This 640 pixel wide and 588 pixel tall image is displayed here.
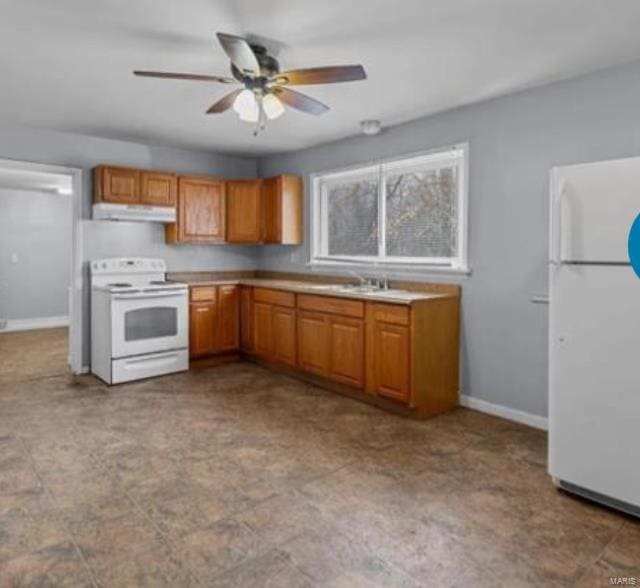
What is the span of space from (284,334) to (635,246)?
3.24 metres

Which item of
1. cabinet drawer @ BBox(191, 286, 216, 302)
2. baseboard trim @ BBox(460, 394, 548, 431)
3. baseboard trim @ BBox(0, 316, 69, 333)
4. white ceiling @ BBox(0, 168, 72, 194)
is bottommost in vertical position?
baseboard trim @ BBox(460, 394, 548, 431)

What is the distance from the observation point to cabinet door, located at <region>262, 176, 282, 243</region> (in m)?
5.41

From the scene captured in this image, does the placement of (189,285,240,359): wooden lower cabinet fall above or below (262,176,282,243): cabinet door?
below

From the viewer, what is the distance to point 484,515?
2301 millimetres

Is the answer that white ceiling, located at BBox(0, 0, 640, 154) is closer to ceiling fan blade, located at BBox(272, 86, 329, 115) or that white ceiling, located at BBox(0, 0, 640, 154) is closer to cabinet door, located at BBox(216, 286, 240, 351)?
ceiling fan blade, located at BBox(272, 86, 329, 115)

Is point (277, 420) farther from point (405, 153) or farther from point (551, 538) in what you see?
point (405, 153)

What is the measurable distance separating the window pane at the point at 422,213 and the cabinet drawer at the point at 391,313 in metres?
0.78

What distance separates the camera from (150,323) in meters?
4.72

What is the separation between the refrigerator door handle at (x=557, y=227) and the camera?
2367 millimetres

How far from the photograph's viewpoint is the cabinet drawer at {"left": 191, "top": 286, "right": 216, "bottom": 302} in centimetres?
514

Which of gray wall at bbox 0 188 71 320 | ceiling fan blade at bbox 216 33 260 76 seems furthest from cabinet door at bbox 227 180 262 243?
gray wall at bbox 0 188 71 320

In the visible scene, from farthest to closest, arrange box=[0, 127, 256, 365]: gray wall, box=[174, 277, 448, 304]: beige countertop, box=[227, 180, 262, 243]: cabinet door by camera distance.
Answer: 1. box=[227, 180, 262, 243]: cabinet door
2. box=[0, 127, 256, 365]: gray wall
3. box=[174, 277, 448, 304]: beige countertop

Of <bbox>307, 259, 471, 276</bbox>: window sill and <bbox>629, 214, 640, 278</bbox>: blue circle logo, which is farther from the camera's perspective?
<bbox>307, 259, 471, 276</bbox>: window sill

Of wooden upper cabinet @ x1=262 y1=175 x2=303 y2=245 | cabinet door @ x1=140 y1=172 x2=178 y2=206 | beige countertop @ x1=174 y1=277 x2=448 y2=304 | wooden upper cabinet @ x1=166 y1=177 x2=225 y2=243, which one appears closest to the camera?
beige countertop @ x1=174 y1=277 x2=448 y2=304
